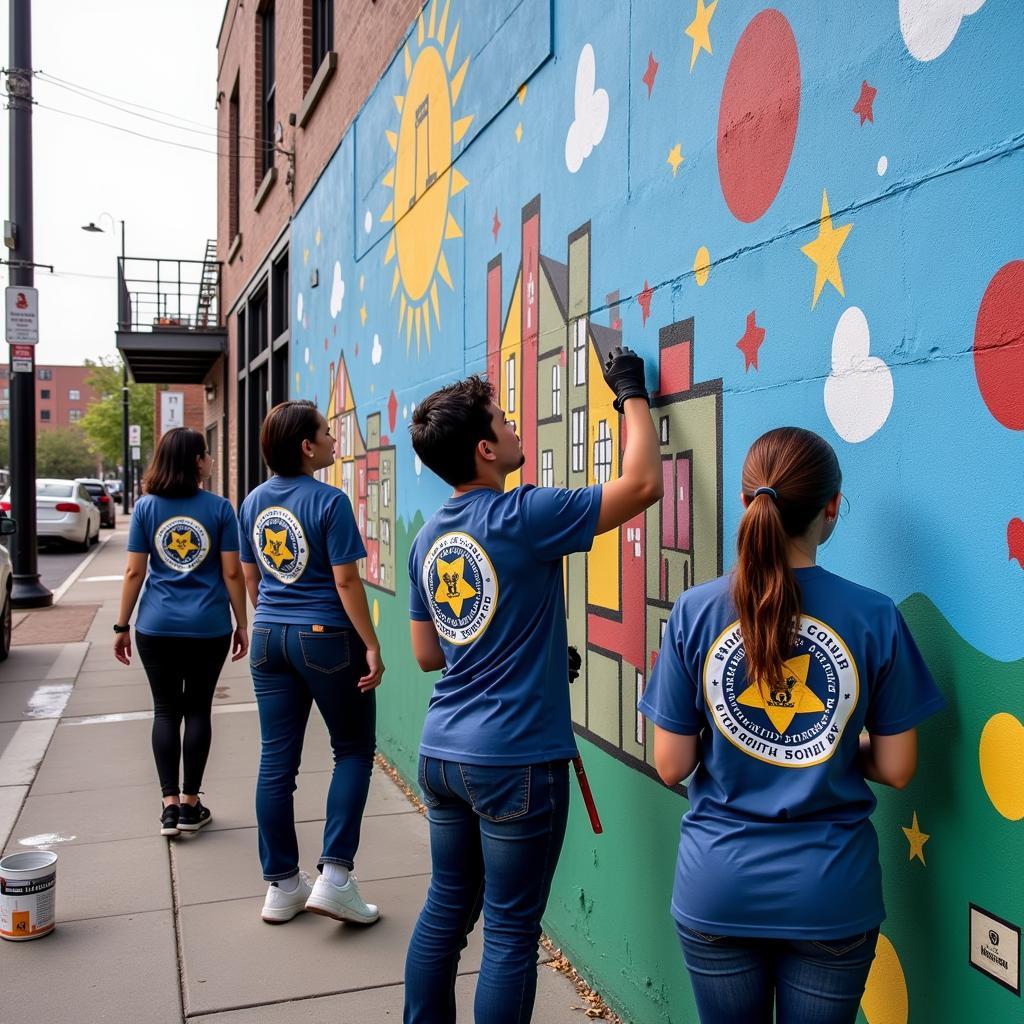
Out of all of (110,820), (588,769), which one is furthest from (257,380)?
(588,769)

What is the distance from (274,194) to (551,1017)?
34.2 feet

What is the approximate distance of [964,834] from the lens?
73.5 inches

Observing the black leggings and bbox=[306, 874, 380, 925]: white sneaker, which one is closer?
bbox=[306, 874, 380, 925]: white sneaker

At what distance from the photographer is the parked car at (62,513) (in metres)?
22.7

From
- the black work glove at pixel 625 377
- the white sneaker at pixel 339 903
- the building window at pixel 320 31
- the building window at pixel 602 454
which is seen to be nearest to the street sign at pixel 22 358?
the building window at pixel 320 31

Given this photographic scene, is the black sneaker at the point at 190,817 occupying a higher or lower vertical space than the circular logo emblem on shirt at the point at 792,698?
lower

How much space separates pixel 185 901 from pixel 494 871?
7.28 feet

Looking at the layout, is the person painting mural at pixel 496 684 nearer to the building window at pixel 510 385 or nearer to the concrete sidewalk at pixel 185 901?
the concrete sidewalk at pixel 185 901

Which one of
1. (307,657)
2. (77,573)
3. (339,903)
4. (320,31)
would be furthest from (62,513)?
(339,903)

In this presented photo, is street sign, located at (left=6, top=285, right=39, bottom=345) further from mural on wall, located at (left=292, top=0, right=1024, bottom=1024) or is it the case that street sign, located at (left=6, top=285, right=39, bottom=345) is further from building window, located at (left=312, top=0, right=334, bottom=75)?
mural on wall, located at (left=292, top=0, right=1024, bottom=1024)

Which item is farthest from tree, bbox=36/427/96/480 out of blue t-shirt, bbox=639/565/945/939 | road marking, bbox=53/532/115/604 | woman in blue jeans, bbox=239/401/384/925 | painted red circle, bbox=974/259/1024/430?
painted red circle, bbox=974/259/1024/430

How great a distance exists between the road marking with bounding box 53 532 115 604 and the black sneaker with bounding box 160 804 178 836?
1046cm

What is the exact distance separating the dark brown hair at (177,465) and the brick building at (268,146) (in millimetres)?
2767

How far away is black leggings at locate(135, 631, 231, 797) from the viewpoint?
4.89 metres
